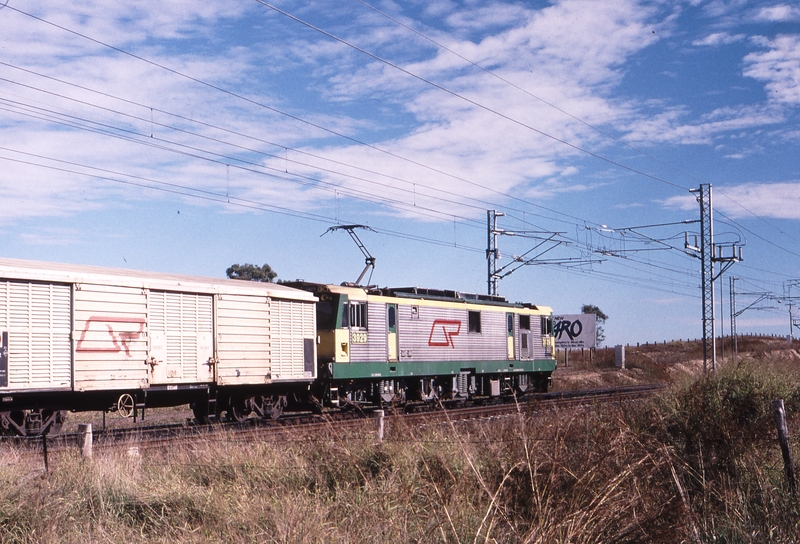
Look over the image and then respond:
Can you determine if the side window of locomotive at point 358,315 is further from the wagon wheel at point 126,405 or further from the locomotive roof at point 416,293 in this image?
the wagon wheel at point 126,405

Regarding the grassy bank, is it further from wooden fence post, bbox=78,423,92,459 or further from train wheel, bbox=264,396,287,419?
train wheel, bbox=264,396,287,419

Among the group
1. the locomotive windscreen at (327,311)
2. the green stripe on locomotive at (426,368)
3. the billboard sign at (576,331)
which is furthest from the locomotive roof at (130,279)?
the billboard sign at (576,331)

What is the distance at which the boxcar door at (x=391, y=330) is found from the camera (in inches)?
864

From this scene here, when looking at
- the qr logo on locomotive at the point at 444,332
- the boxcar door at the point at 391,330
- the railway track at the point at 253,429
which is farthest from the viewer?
the qr logo on locomotive at the point at 444,332

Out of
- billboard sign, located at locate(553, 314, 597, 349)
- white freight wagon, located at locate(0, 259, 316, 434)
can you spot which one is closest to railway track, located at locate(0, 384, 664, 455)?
white freight wagon, located at locate(0, 259, 316, 434)

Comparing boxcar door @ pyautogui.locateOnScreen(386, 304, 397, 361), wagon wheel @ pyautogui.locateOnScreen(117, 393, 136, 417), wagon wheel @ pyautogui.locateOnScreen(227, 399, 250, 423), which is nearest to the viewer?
wagon wheel @ pyautogui.locateOnScreen(117, 393, 136, 417)

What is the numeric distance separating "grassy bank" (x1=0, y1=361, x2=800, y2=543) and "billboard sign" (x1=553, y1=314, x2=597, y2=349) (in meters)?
37.6

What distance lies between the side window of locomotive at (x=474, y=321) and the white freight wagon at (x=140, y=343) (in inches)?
272

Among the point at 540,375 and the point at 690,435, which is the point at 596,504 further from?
the point at 540,375

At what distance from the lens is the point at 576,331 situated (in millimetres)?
48719

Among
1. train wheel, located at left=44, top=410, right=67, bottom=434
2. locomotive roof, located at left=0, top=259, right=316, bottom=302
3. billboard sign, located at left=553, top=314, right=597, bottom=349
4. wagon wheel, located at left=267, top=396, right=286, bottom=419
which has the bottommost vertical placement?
wagon wheel, located at left=267, top=396, right=286, bottom=419

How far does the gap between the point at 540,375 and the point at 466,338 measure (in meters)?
6.63

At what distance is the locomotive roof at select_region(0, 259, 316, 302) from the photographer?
45.3ft

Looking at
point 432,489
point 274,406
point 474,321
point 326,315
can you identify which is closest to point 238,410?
point 274,406
